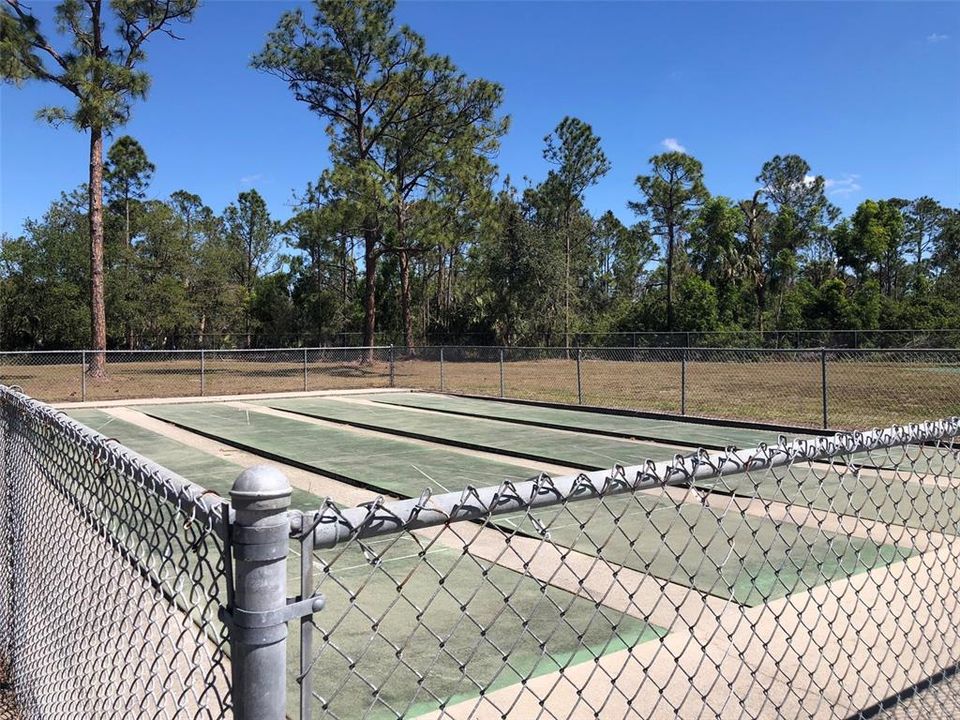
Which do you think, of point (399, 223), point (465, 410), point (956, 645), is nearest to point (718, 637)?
point (956, 645)

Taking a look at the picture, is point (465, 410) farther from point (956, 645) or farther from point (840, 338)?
point (840, 338)

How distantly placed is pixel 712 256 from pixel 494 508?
176ft

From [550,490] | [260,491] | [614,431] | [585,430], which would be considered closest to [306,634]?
[260,491]

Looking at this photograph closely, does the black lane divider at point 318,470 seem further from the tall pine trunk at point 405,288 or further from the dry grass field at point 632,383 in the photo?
the tall pine trunk at point 405,288

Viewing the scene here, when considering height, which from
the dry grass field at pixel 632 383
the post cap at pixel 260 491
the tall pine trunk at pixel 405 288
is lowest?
the dry grass field at pixel 632 383

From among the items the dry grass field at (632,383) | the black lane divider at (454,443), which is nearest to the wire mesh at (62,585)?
the black lane divider at (454,443)

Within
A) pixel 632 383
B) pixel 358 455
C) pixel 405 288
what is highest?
pixel 405 288

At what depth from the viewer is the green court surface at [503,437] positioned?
9602 millimetres

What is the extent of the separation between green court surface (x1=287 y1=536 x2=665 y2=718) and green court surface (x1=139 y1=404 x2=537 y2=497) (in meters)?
2.18

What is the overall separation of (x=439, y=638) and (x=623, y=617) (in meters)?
1.01

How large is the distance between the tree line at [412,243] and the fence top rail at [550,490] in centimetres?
2539

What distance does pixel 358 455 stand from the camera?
10062 mm

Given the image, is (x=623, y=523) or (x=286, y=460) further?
(x=286, y=460)

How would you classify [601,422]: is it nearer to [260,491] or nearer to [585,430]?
[585,430]
